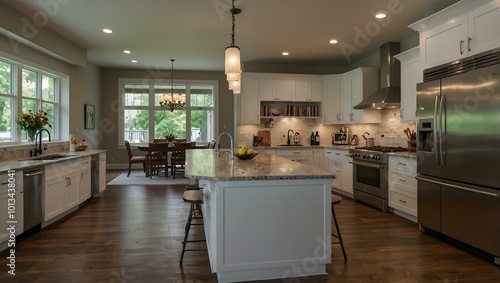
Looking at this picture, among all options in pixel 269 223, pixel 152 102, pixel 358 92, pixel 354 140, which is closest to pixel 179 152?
pixel 152 102

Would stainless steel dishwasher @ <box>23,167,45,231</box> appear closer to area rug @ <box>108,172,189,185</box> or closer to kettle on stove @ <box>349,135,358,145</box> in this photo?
area rug @ <box>108,172,189,185</box>

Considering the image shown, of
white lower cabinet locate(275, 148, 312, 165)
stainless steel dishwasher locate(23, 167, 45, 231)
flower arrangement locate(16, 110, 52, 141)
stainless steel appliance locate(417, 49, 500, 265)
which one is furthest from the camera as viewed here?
white lower cabinet locate(275, 148, 312, 165)

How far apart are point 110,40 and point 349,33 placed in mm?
4456

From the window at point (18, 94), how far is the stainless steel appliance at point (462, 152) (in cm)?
571

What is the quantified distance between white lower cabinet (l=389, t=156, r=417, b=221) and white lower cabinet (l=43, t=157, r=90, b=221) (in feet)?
15.4

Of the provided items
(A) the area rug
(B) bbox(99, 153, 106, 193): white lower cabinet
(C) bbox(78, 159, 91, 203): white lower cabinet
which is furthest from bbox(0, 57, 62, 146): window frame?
(A) the area rug

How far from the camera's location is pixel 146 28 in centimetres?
516

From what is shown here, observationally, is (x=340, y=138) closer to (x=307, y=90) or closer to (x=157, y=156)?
(x=307, y=90)

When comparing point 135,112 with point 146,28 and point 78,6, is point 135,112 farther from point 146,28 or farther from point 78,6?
point 78,6

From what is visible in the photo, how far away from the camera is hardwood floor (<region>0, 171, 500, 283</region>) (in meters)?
2.60

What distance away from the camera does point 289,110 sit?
23.2 feet

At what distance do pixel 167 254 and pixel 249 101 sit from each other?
14.4 feet

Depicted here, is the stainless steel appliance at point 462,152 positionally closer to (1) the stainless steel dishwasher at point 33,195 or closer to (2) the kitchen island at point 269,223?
(2) the kitchen island at point 269,223

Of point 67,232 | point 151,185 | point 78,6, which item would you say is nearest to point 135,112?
point 151,185
